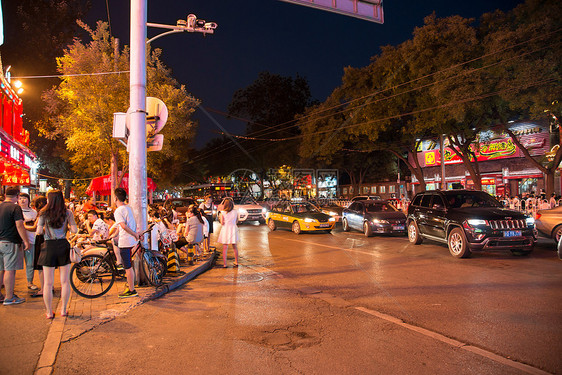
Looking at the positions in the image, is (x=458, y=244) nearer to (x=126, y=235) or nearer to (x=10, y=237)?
(x=126, y=235)

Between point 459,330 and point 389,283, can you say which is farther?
point 389,283

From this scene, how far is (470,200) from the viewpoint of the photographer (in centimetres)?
1196

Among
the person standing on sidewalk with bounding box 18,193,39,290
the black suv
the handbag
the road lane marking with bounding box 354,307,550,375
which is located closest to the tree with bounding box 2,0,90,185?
the person standing on sidewalk with bounding box 18,193,39,290

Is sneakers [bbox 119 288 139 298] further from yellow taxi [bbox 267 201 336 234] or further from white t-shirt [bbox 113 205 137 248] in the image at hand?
yellow taxi [bbox 267 201 336 234]

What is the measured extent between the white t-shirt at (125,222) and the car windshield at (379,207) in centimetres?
1224

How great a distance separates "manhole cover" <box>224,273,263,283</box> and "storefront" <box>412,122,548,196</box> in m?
25.7

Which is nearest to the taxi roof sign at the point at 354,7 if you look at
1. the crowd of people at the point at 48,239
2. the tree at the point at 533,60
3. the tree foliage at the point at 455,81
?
the crowd of people at the point at 48,239

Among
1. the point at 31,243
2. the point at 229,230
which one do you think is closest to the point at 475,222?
Result: the point at 229,230

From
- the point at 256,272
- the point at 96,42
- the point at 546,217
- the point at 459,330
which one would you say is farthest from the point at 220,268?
the point at 96,42

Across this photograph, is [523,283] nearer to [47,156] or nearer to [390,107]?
[390,107]

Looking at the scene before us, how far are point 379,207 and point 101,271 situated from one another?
1294 centimetres

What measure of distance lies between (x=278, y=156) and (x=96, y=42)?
23.5 m

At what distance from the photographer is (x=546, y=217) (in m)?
12.2

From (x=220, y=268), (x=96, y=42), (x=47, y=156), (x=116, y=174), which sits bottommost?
(x=220, y=268)
